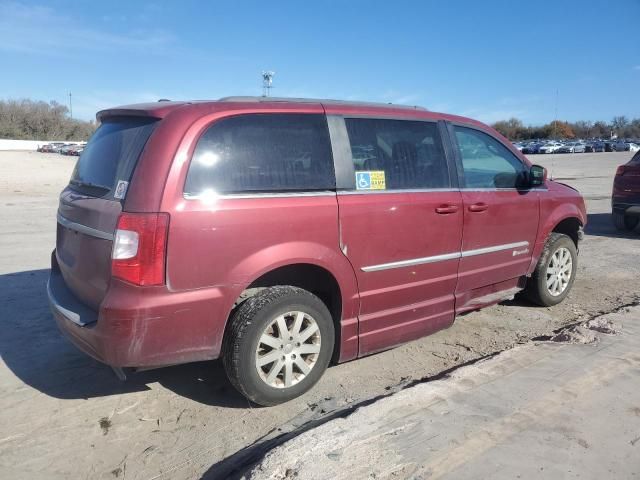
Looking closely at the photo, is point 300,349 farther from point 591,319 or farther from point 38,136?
point 38,136

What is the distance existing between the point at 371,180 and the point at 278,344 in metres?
1.30

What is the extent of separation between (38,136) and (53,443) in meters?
119

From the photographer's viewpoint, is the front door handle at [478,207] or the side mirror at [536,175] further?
the side mirror at [536,175]

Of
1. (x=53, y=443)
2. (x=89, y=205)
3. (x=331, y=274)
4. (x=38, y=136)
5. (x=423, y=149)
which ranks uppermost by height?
(x=38, y=136)

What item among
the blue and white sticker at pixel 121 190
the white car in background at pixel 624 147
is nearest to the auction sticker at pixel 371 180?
the blue and white sticker at pixel 121 190

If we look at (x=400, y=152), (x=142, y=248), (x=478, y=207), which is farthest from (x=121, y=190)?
(x=478, y=207)

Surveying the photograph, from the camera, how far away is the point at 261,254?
3146mm

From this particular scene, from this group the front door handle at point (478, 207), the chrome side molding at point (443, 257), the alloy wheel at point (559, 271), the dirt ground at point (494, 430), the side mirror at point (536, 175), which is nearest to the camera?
the dirt ground at point (494, 430)

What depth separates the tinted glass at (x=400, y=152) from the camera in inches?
147

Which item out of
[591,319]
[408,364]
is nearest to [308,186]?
[408,364]

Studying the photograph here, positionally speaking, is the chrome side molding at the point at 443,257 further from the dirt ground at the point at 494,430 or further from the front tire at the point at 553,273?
the dirt ground at the point at 494,430

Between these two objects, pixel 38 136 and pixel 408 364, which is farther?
pixel 38 136

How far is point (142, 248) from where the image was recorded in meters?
2.85

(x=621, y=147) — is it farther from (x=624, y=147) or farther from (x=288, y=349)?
(x=288, y=349)
